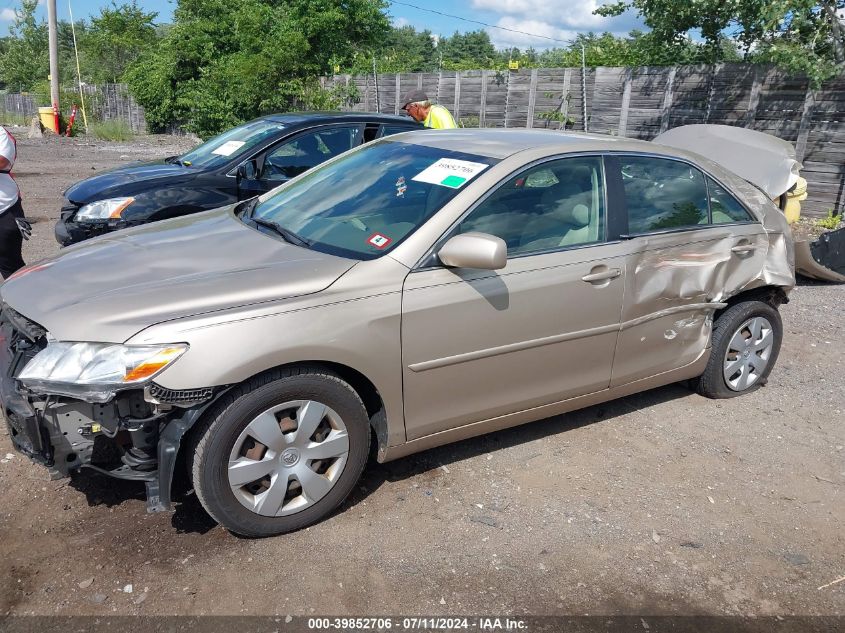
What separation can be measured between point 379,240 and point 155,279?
3.32 ft

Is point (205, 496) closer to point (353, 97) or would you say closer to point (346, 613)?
point (346, 613)

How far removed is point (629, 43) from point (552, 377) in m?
13.3

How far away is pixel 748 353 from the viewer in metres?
4.84

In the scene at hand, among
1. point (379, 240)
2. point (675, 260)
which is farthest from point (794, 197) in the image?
point (379, 240)

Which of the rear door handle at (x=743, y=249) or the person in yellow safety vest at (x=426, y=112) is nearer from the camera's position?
the rear door handle at (x=743, y=249)

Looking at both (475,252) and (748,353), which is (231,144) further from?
(748,353)

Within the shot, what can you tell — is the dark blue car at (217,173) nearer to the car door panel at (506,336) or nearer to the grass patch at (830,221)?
the car door panel at (506,336)

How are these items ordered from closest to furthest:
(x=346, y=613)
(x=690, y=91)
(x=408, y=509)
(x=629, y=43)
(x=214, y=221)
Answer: (x=346, y=613)
(x=408, y=509)
(x=214, y=221)
(x=690, y=91)
(x=629, y=43)

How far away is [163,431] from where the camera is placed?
9.42 ft

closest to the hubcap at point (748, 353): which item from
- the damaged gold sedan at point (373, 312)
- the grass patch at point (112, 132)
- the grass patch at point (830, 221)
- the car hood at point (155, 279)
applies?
the damaged gold sedan at point (373, 312)

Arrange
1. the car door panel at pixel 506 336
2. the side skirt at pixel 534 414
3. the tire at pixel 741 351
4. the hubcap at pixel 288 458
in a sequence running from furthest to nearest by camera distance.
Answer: the tire at pixel 741 351, the side skirt at pixel 534 414, the car door panel at pixel 506 336, the hubcap at pixel 288 458

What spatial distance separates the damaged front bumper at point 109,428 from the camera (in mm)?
2816

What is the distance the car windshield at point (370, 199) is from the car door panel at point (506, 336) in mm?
366

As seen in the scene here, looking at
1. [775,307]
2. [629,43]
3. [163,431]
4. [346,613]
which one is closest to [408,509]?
[346,613]
